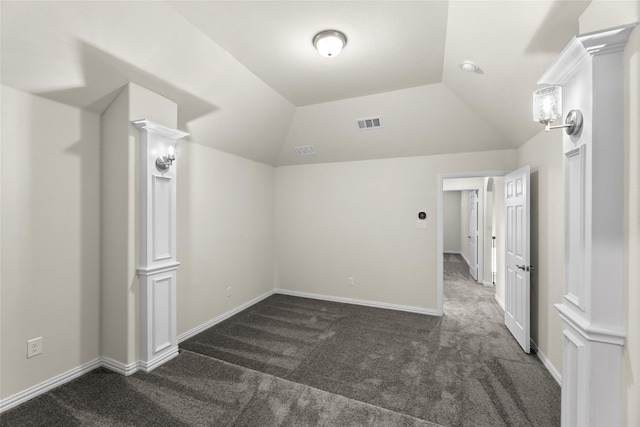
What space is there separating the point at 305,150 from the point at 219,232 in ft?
6.14

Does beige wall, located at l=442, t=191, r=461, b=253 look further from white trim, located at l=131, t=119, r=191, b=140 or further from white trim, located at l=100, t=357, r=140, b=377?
white trim, located at l=100, t=357, r=140, b=377

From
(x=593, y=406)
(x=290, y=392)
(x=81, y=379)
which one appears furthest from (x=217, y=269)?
(x=593, y=406)

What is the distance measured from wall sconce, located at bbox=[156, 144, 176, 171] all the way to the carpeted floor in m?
1.86

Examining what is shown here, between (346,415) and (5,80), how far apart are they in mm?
3382

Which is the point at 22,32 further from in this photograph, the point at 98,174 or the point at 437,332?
the point at 437,332

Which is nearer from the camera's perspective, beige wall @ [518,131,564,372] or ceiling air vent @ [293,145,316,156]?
beige wall @ [518,131,564,372]

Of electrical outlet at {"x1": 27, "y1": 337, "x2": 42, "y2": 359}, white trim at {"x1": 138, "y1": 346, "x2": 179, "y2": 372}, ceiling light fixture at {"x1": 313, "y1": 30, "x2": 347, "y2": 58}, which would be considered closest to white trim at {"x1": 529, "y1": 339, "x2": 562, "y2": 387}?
ceiling light fixture at {"x1": 313, "y1": 30, "x2": 347, "y2": 58}

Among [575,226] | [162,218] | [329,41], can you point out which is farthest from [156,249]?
[575,226]

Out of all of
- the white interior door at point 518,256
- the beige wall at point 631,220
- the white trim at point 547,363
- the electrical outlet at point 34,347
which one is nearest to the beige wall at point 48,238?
the electrical outlet at point 34,347

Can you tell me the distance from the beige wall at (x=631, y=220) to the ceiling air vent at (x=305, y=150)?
11.6ft

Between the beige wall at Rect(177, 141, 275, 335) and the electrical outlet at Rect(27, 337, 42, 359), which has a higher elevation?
the beige wall at Rect(177, 141, 275, 335)

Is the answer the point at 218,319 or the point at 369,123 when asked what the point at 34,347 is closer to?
the point at 218,319

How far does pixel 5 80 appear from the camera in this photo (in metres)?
1.96

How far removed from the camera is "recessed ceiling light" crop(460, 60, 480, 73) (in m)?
2.43
